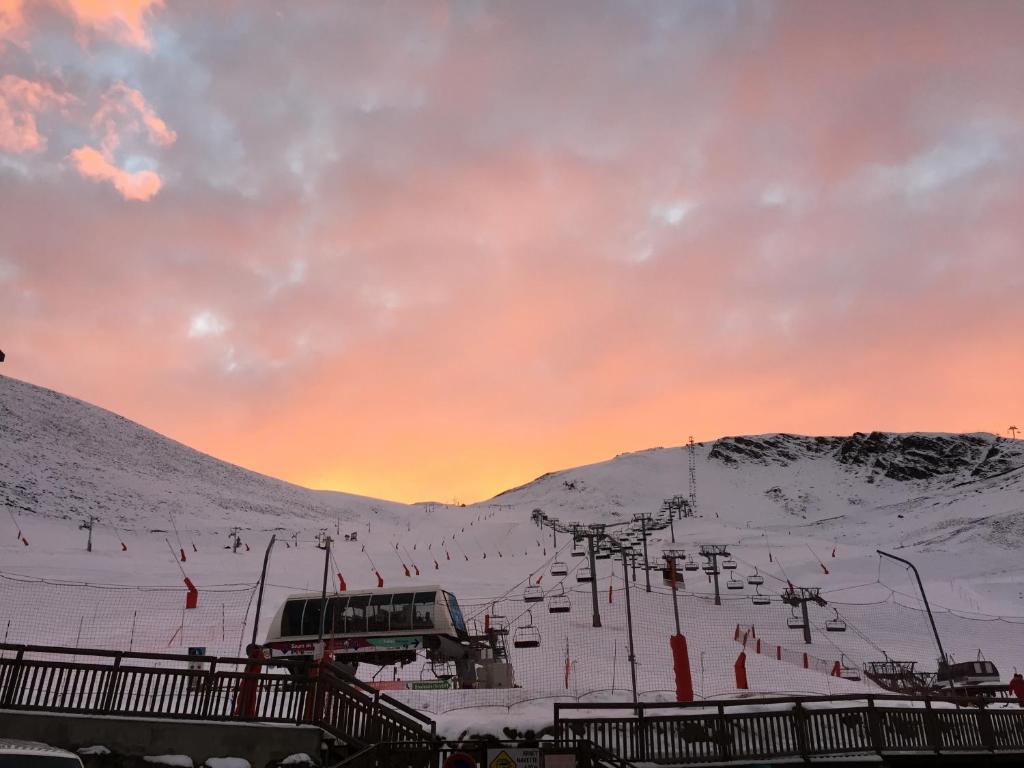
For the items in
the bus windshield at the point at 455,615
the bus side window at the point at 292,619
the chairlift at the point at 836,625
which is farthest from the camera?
the chairlift at the point at 836,625

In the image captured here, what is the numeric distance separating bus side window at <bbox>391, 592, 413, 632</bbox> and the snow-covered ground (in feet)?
8.56

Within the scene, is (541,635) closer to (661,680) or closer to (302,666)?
(661,680)

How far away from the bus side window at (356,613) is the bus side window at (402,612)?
53.9 inches

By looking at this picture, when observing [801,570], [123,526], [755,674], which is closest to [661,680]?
[755,674]

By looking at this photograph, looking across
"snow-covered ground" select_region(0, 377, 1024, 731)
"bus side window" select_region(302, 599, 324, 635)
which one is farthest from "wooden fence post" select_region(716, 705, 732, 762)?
"bus side window" select_region(302, 599, 324, 635)

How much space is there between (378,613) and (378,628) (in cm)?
68

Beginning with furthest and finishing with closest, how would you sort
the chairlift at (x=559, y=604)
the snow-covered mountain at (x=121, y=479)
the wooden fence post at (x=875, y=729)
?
1. the snow-covered mountain at (x=121, y=479)
2. the chairlift at (x=559, y=604)
3. the wooden fence post at (x=875, y=729)

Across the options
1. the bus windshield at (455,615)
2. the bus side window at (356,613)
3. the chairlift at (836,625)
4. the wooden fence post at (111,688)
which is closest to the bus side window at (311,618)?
the bus side window at (356,613)

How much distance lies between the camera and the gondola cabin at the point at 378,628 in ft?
118

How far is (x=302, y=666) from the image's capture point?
56.1ft

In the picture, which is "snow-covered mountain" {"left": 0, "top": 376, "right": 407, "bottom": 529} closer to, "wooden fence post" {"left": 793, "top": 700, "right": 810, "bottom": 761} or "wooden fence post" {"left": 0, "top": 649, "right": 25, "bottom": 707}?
"wooden fence post" {"left": 0, "top": 649, "right": 25, "bottom": 707}

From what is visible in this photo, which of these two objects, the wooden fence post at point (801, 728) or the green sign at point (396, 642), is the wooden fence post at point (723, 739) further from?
the green sign at point (396, 642)

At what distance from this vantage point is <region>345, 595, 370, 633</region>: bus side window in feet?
121

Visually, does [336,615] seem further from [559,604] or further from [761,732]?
[761,732]
